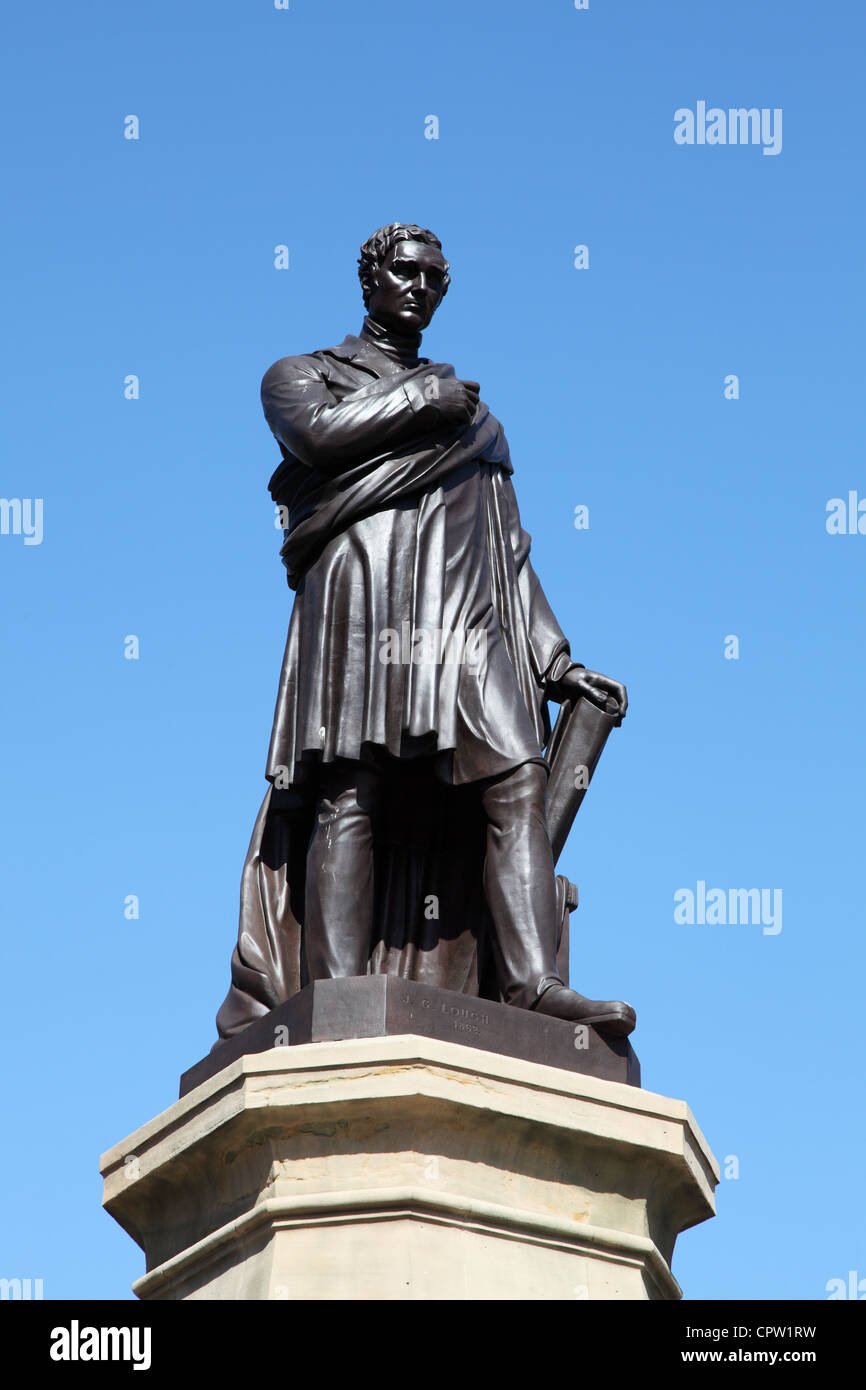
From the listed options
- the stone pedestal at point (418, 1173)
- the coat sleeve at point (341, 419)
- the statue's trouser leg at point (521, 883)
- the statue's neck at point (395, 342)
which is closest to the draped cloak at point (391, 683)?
the coat sleeve at point (341, 419)

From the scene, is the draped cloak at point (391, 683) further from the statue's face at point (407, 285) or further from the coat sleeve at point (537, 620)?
the statue's face at point (407, 285)

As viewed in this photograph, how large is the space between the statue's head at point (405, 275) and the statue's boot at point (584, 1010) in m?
3.30

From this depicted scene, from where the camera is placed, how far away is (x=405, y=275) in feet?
34.1

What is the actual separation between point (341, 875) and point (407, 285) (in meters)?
2.94

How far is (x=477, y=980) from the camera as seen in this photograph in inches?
376

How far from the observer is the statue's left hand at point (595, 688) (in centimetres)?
1010

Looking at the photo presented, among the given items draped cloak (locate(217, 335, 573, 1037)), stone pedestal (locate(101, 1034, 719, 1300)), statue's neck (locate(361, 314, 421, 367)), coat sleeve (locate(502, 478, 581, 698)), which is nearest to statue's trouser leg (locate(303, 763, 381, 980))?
draped cloak (locate(217, 335, 573, 1037))

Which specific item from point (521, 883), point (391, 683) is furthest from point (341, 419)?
point (521, 883)

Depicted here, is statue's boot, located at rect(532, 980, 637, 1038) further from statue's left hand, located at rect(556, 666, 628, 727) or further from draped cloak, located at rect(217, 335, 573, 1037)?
statue's left hand, located at rect(556, 666, 628, 727)

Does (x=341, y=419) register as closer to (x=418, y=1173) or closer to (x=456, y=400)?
(x=456, y=400)

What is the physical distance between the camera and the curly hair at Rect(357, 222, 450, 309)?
1042cm

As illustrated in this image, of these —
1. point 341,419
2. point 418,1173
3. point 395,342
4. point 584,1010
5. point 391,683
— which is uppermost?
point 395,342
